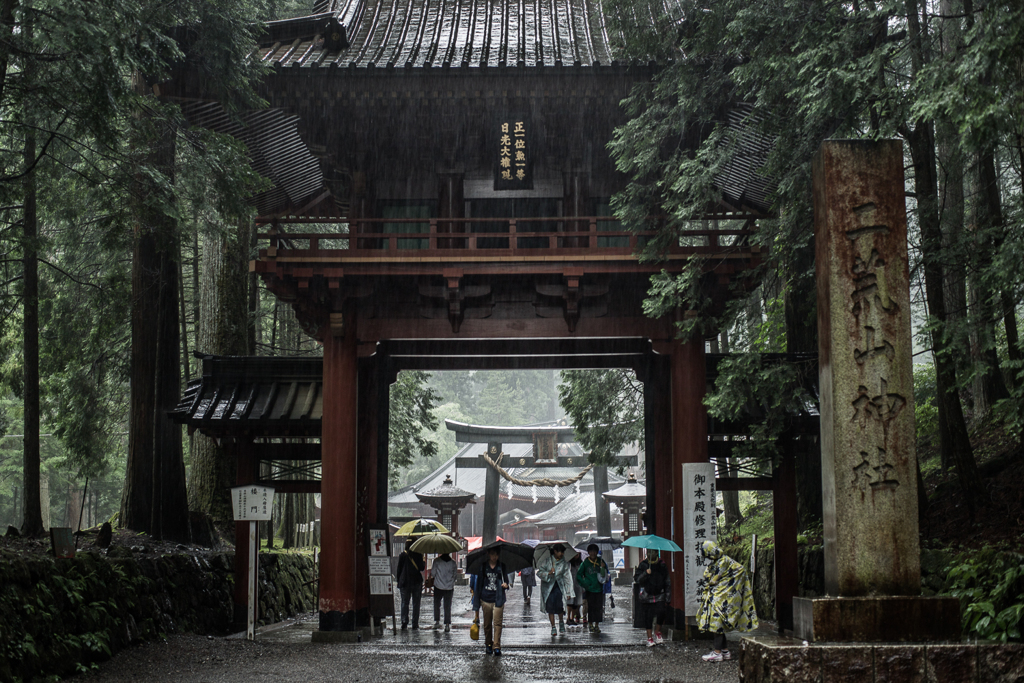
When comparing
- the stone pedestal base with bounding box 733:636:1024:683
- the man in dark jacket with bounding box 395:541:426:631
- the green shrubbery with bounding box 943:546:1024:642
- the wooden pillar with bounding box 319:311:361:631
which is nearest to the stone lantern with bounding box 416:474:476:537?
the man in dark jacket with bounding box 395:541:426:631

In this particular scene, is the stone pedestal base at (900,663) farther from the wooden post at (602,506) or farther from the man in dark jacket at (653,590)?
the wooden post at (602,506)

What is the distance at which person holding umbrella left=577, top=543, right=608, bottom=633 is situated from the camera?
13117 mm

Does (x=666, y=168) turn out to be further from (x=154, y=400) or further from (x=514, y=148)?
(x=154, y=400)

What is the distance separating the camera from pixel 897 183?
20.2 feet

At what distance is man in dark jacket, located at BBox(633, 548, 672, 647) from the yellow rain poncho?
129 centimetres

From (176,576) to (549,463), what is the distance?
A: 22637 millimetres

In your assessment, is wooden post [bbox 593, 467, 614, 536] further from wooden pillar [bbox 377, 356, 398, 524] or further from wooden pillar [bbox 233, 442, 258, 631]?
wooden pillar [bbox 233, 442, 258, 631]

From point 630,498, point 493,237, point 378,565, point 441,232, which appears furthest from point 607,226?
point 630,498

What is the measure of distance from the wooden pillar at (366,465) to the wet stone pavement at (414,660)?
923 millimetres

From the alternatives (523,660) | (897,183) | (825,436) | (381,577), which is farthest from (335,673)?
(897,183)

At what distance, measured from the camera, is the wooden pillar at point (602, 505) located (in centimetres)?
3123

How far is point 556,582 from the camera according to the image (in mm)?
13422

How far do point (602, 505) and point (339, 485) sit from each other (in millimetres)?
21212

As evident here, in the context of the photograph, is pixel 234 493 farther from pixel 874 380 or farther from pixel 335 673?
pixel 874 380
